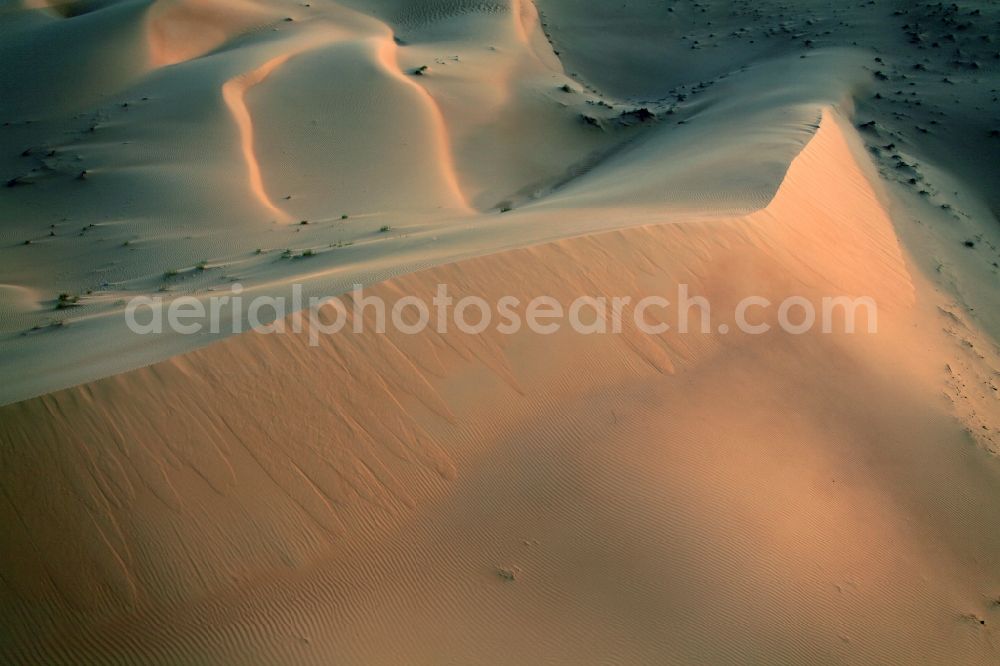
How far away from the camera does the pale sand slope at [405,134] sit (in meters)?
8.29

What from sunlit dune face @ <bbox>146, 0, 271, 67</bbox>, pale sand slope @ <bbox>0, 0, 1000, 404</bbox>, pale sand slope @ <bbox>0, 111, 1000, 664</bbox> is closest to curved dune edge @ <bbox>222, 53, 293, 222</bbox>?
pale sand slope @ <bbox>0, 0, 1000, 404</bbox>

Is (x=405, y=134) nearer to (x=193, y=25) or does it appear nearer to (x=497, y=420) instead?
(x=193, y=25)

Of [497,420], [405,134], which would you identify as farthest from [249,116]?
[497,420]

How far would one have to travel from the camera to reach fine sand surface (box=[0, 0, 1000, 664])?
4355mm

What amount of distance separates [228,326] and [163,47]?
13.6 metres

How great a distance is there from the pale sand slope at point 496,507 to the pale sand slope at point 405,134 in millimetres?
813

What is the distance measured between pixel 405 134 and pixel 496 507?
9765 millimetres

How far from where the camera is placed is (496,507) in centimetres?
500

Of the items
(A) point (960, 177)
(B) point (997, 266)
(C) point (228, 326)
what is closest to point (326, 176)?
(C) point (228, 326)

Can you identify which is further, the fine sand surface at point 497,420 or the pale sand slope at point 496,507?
the fine sand surface at point 497,420

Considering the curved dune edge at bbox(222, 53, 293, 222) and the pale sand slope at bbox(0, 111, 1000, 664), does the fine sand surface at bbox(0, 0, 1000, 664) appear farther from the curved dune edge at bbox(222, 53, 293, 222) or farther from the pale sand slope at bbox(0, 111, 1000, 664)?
the curved dune edge at bbox(222, 53, 293, 222)

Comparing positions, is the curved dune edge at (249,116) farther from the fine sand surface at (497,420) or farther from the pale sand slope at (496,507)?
the pale sand slope at (496,507)

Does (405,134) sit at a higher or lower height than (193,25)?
lower

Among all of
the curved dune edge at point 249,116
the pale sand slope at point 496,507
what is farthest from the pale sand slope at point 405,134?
the pale sand slope at point 496,507
